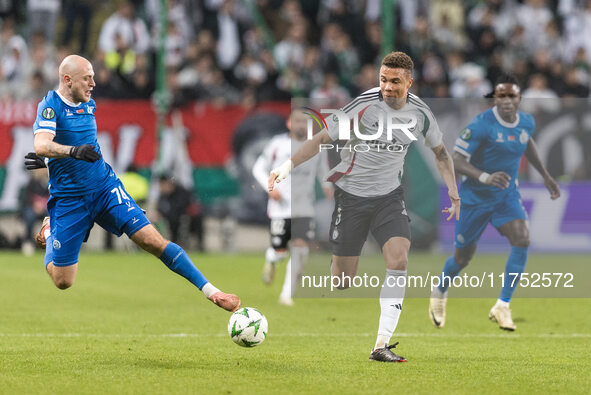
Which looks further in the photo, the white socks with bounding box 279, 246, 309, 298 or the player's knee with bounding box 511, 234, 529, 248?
the white socks with bounding box 279, 246, 309, 298

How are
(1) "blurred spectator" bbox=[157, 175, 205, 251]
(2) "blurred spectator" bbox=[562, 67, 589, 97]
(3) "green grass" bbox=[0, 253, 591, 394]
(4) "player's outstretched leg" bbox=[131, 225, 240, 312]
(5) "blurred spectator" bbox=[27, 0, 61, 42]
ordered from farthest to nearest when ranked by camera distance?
(5) "blurred spectator" bbox=[27, 0, 61, 42]
(2) "blurred spectator" bbox=[562, 67, 589, 97]
(1) "blurred spectator" bbox=[157, 175, 205, 251]
(4) "player's outstretched leg" bbox=[131, 225, 240, 312]
(3) "green grass" bbox=[0, 253, 591, 394]

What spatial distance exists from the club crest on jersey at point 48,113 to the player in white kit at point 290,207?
5.48m

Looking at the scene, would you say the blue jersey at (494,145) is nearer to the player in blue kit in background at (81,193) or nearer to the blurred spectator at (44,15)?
the player in blue kit in background at (81,193)

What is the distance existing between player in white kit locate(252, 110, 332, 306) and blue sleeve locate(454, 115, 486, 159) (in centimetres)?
274

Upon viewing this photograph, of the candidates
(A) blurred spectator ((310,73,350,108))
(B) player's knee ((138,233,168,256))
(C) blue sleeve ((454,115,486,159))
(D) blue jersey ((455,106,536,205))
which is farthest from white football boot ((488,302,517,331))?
(A) blurred spectator ((310,73,350,108))

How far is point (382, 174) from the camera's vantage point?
9219mm

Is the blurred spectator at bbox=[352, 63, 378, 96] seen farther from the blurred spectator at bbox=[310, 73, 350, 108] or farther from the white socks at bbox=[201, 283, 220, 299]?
the white socks at bbox=[201, 283, 220, 299]

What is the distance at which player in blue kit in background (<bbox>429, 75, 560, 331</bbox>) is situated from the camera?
37.3 feet

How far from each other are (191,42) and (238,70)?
1.18 meters

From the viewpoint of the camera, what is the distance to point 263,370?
8.27 metres

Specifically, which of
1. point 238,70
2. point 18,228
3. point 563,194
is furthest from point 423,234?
point 18,228

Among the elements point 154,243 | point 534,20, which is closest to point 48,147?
point 154,243

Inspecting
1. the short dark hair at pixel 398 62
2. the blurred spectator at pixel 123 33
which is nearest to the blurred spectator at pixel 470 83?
the blurred spectator at pixel 123 33

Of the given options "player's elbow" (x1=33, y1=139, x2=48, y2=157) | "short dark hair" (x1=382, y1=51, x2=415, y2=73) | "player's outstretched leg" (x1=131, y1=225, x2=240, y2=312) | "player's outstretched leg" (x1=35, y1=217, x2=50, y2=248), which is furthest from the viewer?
"player's outstretched leg" (x1=35, y1=217, x2=50, y2=248)
